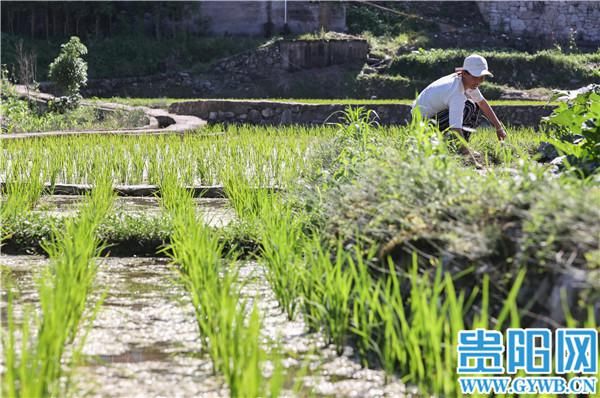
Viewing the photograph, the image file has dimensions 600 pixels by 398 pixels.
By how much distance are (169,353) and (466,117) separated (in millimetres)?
3770

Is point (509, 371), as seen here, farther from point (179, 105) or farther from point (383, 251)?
point (179, 105)

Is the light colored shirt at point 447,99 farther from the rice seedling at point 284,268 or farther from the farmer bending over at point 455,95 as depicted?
the rice seedling at point 284,268

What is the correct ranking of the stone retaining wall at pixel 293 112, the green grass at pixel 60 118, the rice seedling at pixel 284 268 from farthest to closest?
the stone retaining wall at pixel 293 112 → the green grass at pixel 60 118 → the rice seedling at pixel 284 268

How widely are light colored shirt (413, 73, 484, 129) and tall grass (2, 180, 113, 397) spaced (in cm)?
226

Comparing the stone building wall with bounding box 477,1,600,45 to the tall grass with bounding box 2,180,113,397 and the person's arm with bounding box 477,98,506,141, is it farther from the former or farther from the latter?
the tall grass with bounding box 2,180,113,397

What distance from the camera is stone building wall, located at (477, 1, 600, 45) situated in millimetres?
25969

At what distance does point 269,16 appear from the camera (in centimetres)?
2520

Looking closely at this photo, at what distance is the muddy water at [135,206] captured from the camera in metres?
6.03

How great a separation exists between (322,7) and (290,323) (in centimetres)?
2202

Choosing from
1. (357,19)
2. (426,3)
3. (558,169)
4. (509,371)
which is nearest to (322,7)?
(357,19)

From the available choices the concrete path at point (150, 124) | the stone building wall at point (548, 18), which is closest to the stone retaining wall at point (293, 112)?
the concrete path at point (150, 124)

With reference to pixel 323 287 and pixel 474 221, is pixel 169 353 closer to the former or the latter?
pixel 323 287

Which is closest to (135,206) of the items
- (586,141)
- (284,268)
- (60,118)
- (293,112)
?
(284,268)

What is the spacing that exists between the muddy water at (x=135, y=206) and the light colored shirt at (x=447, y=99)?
1376 mm
